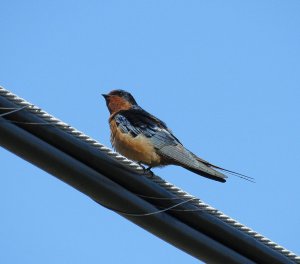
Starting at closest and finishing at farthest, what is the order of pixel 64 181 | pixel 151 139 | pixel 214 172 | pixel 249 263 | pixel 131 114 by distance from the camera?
pixel 64 181 < pixel 249 263 < pixel 214 172 < pixel 151 139 < pixel 131 114

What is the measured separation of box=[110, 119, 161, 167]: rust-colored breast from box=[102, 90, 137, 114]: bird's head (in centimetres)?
117

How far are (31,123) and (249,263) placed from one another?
134cm

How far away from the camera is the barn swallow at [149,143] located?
6.20m

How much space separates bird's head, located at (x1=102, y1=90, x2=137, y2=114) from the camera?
8.18 meters

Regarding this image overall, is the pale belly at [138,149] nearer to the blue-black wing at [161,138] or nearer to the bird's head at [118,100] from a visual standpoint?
the blue-black wing at [161,138]

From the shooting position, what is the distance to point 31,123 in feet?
11.4

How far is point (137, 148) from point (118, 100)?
181 cm

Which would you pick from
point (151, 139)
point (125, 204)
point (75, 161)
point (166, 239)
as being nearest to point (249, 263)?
point (166, 239)

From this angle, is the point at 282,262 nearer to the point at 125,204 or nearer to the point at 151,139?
the point at 125,204

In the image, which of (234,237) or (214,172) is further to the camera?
(214,172)

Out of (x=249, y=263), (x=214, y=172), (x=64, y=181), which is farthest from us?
(x=214, y=172)

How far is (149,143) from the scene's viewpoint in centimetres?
662

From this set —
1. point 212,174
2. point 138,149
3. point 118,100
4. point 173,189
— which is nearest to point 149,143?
point 138,149

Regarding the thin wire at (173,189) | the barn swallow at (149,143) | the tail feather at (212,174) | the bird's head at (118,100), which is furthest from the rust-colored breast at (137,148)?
the thin wire at (173,189)
